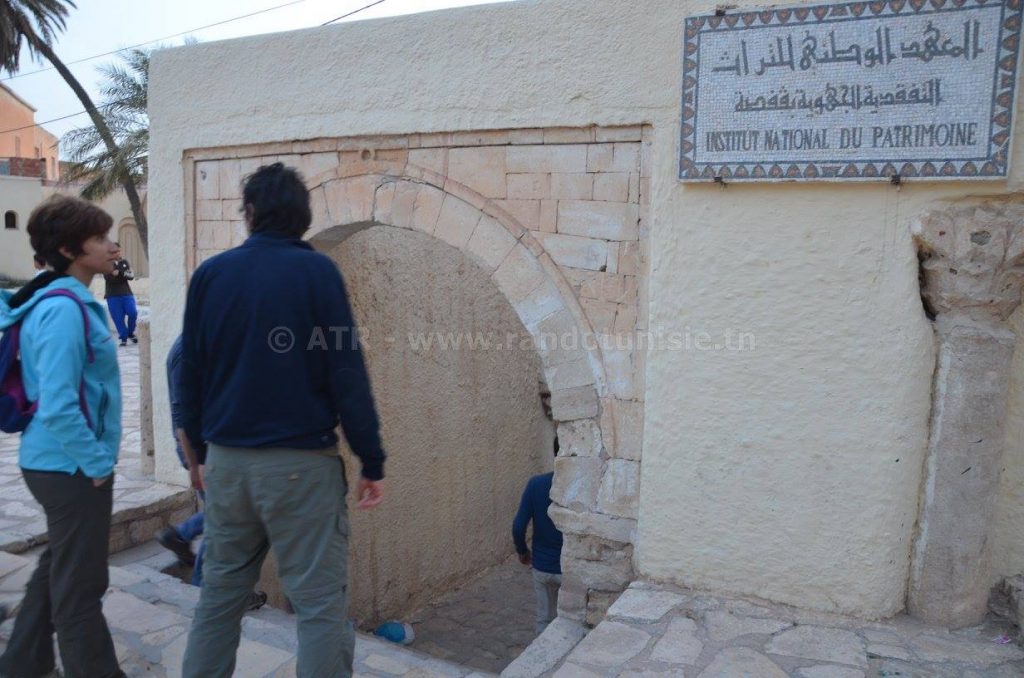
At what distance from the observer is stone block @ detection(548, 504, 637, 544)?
3.57m

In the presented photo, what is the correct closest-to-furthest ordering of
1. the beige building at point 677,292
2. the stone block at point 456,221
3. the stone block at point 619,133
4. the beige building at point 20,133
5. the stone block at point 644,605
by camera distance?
the beige building at point 677,292
the stone block at point 644,605
the stone block at point 619,133
the stone block at point 456,221
the beige building at point 20,133

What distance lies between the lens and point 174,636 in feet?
10.8

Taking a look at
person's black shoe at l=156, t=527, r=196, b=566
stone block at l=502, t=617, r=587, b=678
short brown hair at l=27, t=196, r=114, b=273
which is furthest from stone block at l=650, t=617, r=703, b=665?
person's black shoe at l=156, t=527, r=196, b=566

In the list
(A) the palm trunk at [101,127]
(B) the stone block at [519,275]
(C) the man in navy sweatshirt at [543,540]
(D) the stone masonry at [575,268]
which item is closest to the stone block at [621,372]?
(D) the stone masonry at [575,268]

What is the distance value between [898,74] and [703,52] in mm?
723

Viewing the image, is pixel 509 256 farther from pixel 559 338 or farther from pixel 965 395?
pixel 965 395

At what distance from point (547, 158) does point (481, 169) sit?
353mm

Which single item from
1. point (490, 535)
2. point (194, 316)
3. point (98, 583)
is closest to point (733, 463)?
point (194, 316)

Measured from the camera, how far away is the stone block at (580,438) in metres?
3.63

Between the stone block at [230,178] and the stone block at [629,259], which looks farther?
the stone block at [230,178]

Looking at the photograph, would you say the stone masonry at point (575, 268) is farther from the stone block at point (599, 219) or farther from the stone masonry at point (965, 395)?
the stone masonry at point (965, 395)

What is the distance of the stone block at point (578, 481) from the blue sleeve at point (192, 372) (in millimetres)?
1733

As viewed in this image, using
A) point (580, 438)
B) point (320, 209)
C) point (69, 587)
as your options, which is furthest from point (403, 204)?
point (69, 587)

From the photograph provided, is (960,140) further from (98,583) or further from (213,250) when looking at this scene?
(213,250)
